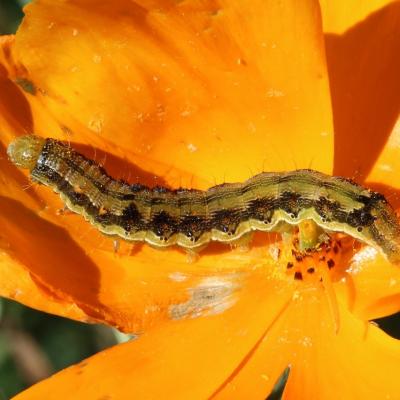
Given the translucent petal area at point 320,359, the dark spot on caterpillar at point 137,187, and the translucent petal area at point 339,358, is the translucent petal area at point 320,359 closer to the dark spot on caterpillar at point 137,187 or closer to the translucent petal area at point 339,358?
the translucent petal area at point 339,358

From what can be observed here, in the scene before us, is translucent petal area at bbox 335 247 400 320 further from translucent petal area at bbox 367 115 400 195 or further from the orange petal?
the orange petal

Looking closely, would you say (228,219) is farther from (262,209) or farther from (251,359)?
(251,359)

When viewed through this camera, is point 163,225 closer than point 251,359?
No

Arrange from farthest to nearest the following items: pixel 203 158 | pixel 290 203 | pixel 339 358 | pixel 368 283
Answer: pixel 203 158 < pixel 290 203 < pixel 368 283 < pixel 339 358

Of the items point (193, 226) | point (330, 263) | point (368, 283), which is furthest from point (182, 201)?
point (368, 283)

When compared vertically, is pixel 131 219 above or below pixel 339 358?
above

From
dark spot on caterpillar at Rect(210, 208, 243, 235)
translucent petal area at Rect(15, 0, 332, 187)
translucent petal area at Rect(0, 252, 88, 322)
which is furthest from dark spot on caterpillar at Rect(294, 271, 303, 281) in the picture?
translucent petal area at Rect(0, 252, 88, 322)
